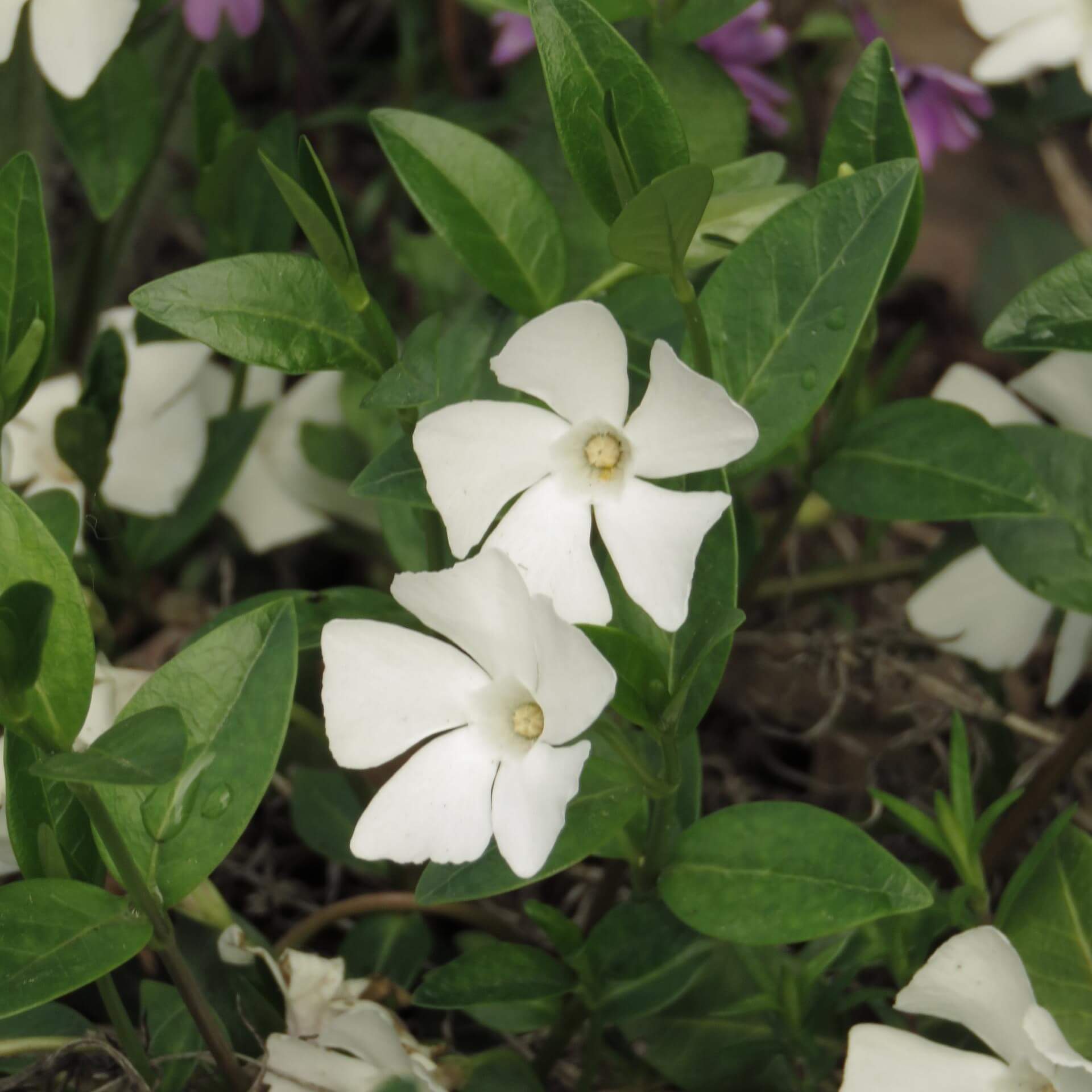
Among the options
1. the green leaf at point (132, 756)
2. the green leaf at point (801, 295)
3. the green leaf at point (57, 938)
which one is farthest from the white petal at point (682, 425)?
the green leaf at point (57, 938)

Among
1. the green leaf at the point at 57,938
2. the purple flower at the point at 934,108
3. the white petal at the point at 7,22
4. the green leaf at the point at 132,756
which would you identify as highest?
the white petal at the point at 7,22

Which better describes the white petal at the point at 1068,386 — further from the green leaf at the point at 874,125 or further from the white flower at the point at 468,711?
the white flower at the point at 468,711

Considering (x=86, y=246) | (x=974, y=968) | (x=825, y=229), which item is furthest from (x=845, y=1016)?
(x=86, y=246)

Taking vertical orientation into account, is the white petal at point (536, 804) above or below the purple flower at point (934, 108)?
below

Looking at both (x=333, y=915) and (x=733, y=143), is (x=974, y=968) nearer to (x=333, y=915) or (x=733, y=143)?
(x=333, y=915)

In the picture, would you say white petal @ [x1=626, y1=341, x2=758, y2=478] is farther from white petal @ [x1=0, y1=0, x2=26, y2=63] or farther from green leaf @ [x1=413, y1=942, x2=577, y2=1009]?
white petal @ [x1=0, y1=0, x2=26, y2=63]

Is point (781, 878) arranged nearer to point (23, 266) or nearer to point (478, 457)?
point (478, 457)

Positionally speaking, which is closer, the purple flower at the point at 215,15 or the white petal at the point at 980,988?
the white petal at the point at 980,988
